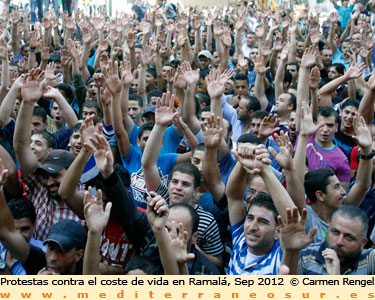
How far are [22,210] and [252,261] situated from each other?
55.8 inches

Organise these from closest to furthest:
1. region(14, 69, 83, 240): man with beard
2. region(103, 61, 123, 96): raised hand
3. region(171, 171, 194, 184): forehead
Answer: region(14, 69, 83, 240): man with beard
region(171, 171, 194, 184): forehead
region(103, 61, 123, 96): raised hand

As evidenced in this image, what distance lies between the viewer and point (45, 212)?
3266 millimetres

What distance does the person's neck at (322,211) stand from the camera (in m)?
3.40

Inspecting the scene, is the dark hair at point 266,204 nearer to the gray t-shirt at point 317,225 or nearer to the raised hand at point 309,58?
the gray t-shirt at point 317,225

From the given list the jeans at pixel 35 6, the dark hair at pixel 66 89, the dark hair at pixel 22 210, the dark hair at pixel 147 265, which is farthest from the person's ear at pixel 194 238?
the jeans at pixel 35 6

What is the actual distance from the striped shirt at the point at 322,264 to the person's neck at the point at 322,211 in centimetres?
69

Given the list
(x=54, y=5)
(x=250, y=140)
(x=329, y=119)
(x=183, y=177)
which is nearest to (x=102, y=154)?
(x=183, y=177)

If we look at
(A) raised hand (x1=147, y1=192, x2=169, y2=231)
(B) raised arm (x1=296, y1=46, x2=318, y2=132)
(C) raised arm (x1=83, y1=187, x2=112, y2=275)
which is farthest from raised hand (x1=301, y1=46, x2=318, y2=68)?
(C) raised arm (x1=83, y1=187, x2=112, y2=275)

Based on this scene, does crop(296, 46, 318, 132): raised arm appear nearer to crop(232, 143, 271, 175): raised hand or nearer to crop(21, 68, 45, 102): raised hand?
crop(232, 143, 271, 175): raised hand

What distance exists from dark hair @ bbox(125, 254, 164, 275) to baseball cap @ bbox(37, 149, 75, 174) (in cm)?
103

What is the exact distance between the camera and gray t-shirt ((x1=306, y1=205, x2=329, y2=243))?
10.2 ft

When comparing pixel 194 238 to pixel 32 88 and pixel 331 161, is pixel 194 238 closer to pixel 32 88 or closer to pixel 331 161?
pixel 32 88

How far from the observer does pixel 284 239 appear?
2.33 metres
